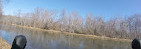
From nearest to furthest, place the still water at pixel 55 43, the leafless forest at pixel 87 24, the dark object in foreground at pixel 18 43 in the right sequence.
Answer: the dark object in foreground at pixel 18 43 < the still water at pixel 55 43 < the leafless forest at pixel 87 24

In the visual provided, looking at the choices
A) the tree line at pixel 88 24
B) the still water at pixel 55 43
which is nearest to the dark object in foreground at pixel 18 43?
the still water at pixel 55 43

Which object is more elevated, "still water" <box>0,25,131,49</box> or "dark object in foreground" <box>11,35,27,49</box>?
"dark object in foreground" <box>11,35,27,49</box>

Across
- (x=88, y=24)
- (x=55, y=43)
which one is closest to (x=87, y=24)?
(x=88, y=24)

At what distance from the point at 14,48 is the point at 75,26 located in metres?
54.5

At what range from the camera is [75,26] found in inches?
2211

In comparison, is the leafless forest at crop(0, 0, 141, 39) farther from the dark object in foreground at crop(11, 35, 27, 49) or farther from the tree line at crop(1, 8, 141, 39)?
the dark object in foreground at crop(11, 35, 27, 49)

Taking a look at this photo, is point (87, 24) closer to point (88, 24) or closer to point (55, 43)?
point (88, 24)

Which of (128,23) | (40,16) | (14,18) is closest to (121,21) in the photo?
(128,23)

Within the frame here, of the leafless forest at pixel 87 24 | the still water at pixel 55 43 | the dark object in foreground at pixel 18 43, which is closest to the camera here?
the dark object in foreground at pixel 18 43

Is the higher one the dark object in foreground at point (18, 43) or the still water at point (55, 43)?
the dark object in foreground at point (18, 43)

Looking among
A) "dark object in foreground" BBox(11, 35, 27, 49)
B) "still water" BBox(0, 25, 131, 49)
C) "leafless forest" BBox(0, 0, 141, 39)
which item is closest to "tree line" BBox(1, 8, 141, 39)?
"leafless forest" BBox(0, 0, 141, 39)

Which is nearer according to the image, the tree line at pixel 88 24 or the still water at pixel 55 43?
the still water at pixel 55 43

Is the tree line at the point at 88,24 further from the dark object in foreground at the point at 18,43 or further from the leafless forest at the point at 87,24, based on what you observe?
the dark object in foreground at the point at 18,43

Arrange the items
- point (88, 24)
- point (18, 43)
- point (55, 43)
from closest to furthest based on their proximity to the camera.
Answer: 1. point (18, 43)
2. point (55, 43)
3. point (88, 24)
